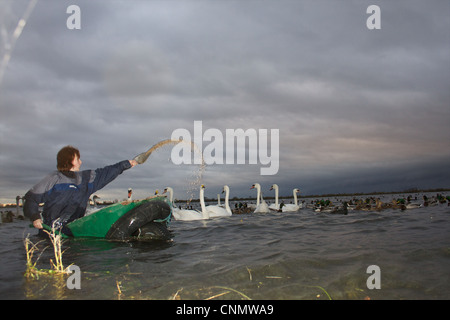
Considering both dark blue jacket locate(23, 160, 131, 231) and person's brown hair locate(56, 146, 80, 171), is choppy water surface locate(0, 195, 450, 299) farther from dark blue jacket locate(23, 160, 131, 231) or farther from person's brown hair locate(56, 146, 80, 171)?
person's brown hair locate(56, 146, 80, 171)

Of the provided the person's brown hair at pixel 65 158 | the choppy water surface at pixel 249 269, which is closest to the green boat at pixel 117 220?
the choppy water surface at pixel 249 269

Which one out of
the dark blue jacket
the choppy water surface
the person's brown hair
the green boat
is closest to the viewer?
the choppy water surface

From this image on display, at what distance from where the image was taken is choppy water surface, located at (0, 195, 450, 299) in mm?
4133

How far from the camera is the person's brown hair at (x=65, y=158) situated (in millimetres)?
7965

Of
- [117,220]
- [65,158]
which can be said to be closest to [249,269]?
[117,220]

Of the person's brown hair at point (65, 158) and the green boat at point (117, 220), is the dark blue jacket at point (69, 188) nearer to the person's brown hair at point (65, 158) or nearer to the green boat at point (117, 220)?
the person's brown hair at point (65, 158)

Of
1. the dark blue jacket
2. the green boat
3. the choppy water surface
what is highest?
the dark blue jacket

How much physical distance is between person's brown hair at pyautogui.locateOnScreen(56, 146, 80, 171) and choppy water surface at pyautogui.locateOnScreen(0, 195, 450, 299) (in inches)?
87.1

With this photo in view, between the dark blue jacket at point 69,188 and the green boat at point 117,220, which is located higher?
the dark blue jacket at point 69,188

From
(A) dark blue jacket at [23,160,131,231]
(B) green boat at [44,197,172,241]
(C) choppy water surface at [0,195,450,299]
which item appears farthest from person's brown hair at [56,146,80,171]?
(C) choppy water surface at [0,195,450,299]

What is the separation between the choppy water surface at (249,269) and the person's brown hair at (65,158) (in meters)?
2.21
